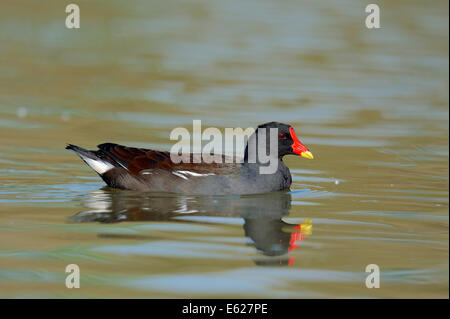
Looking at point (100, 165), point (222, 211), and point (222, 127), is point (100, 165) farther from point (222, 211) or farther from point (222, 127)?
point (222, 127)

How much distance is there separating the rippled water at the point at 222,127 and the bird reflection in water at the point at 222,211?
1.3 inches

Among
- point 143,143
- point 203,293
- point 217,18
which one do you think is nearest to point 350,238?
point 203,293

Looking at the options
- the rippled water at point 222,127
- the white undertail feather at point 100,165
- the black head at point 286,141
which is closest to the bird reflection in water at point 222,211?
the rippled water at point 222,127

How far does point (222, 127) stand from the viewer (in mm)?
13789

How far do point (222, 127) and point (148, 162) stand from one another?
13.3ft

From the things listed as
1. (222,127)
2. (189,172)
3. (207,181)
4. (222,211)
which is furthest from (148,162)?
(222,127)

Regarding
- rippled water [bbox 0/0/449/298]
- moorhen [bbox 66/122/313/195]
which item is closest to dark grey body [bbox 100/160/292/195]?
moorhen [bbox 66/122/313/195]

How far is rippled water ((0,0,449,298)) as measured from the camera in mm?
6754

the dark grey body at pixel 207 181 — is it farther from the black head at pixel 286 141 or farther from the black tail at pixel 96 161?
the black head at pixel 286 141

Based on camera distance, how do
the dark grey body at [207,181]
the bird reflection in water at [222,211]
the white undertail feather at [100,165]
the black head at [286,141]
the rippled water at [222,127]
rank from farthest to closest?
the black head at [286,141] → the white undertail feather at [100,165] → the dark grey body at [207,181] → the bird reflection in water at [222,211] → the rippled water at [222,127]

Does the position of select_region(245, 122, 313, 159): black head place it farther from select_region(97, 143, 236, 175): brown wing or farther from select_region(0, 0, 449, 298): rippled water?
select_region(97, 143, 236, 175): brown wing

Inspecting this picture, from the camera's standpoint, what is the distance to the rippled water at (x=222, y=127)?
22.2 feet

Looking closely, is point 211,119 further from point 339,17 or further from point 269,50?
point 339,17

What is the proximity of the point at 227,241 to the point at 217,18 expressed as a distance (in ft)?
66.4
